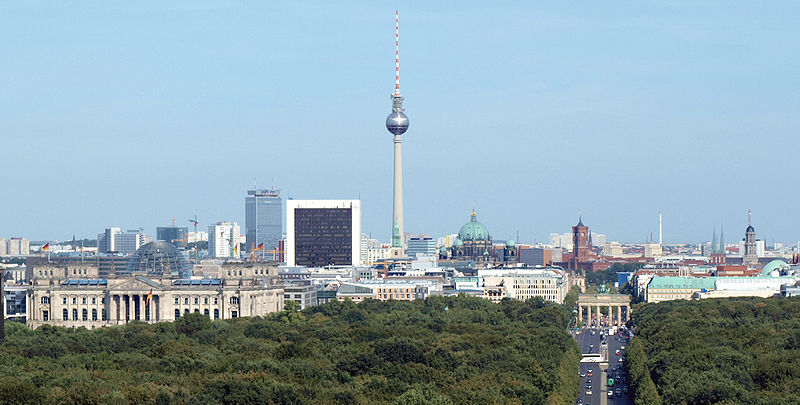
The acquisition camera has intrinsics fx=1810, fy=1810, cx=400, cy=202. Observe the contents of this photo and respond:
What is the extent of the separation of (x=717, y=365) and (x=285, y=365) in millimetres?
32216

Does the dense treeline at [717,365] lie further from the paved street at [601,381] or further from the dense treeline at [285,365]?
the dense treeline at [285,365]

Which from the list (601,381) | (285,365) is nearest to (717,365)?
(601,381)

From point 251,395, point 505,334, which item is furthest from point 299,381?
point 505,334

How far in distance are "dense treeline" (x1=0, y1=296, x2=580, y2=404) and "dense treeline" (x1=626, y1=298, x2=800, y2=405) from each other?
6.74 metres

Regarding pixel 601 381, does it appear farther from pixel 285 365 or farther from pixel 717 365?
pixel 285 365

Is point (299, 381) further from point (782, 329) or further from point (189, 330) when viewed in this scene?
point (782, 329)

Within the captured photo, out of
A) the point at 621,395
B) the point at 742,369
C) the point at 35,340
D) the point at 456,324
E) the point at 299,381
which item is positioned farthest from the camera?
the point at 456,324

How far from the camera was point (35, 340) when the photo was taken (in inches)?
6481

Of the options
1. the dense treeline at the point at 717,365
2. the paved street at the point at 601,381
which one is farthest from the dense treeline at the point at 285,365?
the dense treeline at the point at 717,365

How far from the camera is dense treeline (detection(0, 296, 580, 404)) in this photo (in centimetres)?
11031

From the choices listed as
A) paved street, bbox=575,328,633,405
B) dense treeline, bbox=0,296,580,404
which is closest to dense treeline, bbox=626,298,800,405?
paved street, bbox=575,328,633,405

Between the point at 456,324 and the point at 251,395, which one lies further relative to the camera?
the point at 456,324

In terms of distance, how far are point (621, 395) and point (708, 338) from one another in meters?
24.5

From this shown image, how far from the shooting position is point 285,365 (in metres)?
130
